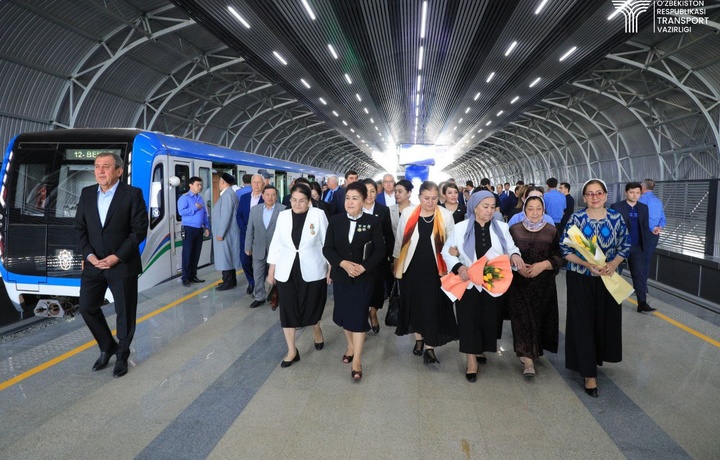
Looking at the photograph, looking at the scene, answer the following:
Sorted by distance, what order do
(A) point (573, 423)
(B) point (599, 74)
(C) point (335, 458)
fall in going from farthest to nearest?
(B) point (599, 74)
(A) point (573, 423)
(C) point (335, 458)

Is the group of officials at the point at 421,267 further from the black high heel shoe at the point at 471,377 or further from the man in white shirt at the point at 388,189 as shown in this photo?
the man in white shirt at the point at 388,189

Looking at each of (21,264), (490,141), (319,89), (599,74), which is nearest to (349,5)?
(319,89)

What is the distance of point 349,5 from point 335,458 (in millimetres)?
10425

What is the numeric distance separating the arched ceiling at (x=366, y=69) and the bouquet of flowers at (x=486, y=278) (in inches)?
334

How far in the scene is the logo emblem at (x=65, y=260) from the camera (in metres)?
5.58

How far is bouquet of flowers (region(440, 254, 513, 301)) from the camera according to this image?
3748 millimetres

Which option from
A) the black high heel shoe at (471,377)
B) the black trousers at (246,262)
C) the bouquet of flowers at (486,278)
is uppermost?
the bouquet of flowers at (486,278)

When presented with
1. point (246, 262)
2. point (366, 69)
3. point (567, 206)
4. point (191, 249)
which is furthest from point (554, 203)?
point (366, 69)

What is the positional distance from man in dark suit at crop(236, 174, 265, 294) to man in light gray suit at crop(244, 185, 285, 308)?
0.49 meters

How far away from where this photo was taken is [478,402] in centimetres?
354

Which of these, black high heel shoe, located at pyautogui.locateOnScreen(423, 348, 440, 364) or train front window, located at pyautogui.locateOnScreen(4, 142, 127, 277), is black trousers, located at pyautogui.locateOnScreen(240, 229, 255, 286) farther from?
black high heel shoe, located at pyautogui.locateOnScreen(423, 348, 440, 364)

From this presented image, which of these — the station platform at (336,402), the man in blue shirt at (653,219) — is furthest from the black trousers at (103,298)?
the man in blue shirt at (653,219)

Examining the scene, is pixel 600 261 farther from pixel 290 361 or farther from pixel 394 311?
pixel 290 361

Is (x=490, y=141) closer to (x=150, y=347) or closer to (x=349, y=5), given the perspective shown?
(x=349, y=5)
